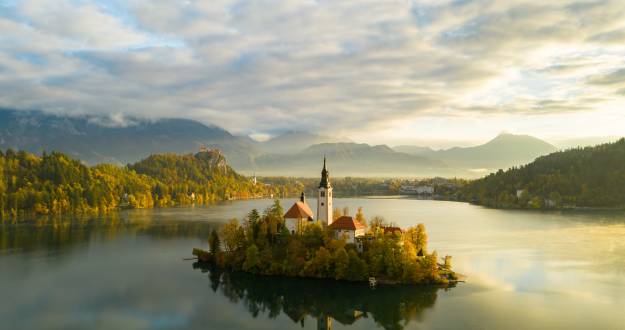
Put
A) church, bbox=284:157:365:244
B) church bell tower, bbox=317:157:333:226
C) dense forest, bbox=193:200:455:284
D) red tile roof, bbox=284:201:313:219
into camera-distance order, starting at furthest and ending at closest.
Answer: church bell tower, bbox=317:157:333:226, red tile roof, bbox=284:201:313:219, church, bbox=284:157:365:244, dense forest, bbox=193:200:455:284

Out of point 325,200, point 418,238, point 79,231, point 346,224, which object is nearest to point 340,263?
point 346,224

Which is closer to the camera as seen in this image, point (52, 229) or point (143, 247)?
point (143, 247)

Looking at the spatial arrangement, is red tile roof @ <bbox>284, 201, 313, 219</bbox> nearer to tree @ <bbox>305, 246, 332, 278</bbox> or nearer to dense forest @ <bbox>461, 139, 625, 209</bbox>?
tree @ <bbox>305, 246, 332, 278</bbox>

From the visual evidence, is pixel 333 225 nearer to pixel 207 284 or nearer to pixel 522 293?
pixel 207 284

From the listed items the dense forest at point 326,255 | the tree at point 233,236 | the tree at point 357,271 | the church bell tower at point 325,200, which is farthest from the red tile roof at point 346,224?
the tree at point 233,236

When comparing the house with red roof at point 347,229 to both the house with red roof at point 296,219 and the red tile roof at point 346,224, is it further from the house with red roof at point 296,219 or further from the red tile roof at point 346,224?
the house with red roof at point 296,219

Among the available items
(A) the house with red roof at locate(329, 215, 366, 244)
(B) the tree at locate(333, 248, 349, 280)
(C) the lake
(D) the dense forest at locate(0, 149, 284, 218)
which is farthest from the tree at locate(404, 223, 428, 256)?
(D) the dense forest at locate(0, 149, 284, 218)

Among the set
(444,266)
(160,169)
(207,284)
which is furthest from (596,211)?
(160,169)
